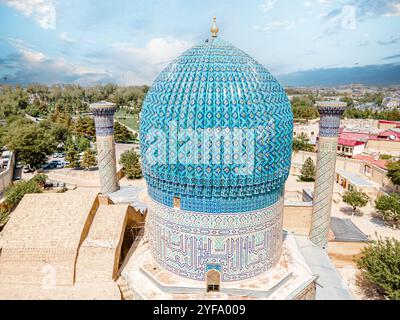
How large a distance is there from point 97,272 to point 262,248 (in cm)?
345

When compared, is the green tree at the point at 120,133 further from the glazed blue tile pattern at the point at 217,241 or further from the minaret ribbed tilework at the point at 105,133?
the glazed blue tile pattern at the point at 217,241

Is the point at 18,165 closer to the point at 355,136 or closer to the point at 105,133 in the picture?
the point at 105,133

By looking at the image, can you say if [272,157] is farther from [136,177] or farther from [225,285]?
[136,177]

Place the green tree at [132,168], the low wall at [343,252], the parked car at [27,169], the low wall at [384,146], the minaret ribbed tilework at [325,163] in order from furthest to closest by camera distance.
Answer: the low wall at [384,146], the parked car at [27,169], the green tree at [132,168], the low wall at [343,252], the minaret ribbed tilework at [325,163]

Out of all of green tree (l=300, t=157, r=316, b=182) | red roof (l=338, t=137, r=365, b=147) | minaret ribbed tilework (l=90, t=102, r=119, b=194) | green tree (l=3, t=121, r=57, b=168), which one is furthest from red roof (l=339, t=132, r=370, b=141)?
green tree (l=3, t=121, r=57, b=168)

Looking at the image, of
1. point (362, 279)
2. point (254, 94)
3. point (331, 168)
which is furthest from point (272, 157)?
point (362, 279)

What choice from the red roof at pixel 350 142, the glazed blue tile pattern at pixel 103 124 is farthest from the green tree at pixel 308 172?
the glazed blue tile pattern at pixel 103 124

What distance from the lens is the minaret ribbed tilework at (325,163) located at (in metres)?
8.68

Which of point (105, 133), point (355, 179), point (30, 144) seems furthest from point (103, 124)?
point (355, 179)

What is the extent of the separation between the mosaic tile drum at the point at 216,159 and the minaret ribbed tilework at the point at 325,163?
2.46 meters

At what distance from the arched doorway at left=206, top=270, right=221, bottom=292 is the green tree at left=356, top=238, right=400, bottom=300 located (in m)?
4.02

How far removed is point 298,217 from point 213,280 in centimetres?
516

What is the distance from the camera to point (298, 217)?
34.7ft
